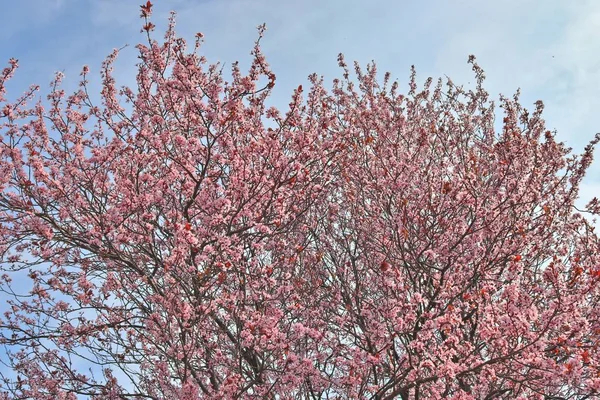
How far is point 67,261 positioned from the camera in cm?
776

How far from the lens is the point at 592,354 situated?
6723 millimetres

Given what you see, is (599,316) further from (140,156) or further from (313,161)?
(140,156)

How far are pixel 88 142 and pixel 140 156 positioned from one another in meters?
1.23

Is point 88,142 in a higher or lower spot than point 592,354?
higher

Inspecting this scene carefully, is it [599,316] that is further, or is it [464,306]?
[464,306]

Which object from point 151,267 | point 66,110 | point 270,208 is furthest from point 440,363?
point 66,110

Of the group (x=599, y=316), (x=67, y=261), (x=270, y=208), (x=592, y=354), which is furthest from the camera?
(x=270, y=208)

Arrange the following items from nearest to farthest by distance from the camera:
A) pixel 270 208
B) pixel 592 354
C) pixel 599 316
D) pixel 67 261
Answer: pixel 592 354 < pixel 599 316 < pixel 67 261 < pixel 270 208

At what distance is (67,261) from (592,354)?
7.44 metres

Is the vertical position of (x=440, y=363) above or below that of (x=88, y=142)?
below

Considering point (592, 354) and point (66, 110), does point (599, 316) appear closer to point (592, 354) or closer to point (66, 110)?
point (592, 354)

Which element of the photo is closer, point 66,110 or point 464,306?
point 464,306

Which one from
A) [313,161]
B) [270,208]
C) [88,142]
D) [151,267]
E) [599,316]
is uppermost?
[88,142]

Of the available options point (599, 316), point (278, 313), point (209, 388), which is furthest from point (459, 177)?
point (209, 388)
